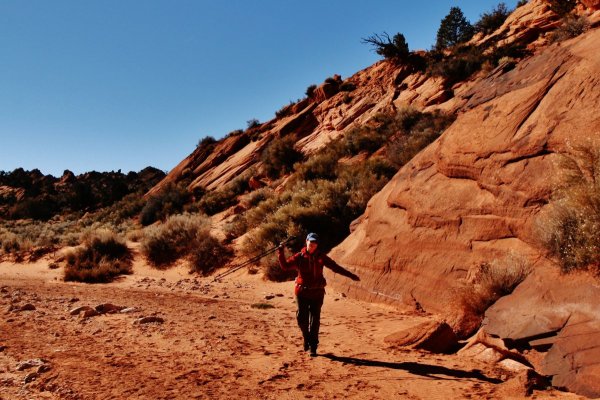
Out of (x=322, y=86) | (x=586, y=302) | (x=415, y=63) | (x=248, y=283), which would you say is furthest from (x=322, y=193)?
(x=322, y=86)

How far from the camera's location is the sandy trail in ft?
14.1

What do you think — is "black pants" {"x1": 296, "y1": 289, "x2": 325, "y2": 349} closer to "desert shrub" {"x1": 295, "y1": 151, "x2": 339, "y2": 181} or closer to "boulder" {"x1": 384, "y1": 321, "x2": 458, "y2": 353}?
"boulder" {"x1": 384, "y1": 321, "x2": 458, "y2": 353}

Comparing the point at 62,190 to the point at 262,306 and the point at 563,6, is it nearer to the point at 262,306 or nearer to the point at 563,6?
the point at 262,306

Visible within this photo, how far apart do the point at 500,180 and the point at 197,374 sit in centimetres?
592

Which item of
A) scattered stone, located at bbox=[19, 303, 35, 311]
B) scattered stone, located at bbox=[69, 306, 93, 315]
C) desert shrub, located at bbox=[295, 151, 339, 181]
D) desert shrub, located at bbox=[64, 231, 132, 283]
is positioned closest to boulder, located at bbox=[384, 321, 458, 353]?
scattered stone, located at bbox=[69, 306, 93, 315]

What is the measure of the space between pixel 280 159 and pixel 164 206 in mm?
8204

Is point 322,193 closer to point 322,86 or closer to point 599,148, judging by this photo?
point 599,148

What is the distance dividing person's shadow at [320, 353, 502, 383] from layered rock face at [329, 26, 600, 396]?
710mm

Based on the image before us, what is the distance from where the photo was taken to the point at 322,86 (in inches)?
1334

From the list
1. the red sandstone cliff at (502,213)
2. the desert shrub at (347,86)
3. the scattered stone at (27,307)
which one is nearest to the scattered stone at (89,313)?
the scattered stone at (27,307)

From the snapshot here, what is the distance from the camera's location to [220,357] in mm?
5453

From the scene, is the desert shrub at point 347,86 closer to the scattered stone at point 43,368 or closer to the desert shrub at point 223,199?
the desert shrub at point 223,199

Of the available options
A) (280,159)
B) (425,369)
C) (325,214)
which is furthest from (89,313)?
(280,159)

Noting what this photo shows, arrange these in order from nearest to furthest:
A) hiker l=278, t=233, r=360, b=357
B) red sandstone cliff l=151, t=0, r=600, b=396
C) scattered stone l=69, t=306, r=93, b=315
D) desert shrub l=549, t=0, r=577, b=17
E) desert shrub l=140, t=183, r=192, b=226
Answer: red sandstone cliff l=151, t=0, r=600, b=396 < hiker l=278, t=233, r=360, b=357 < scattered stone l=69, t=306, r=93, b=315 < desert shrub l=549, t=0, r=577, b=17 < desert shrub l=140, t=183, r=192, b=226
